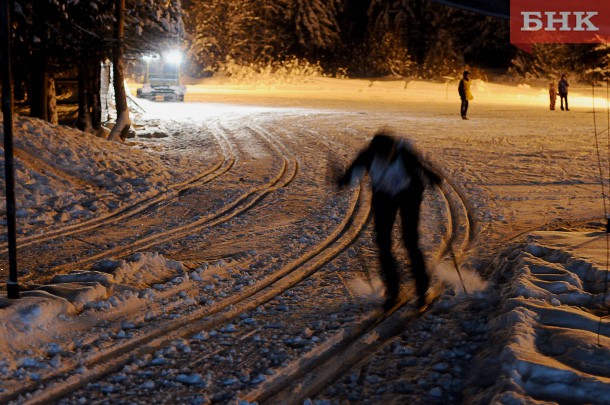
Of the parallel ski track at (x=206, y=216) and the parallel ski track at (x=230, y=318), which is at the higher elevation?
the parallel ski track at (x=206, y=216)

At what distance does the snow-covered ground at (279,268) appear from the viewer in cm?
523

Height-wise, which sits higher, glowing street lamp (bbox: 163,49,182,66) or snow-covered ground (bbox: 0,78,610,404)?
glowing street lamp (bbox: 163,49,182,66)

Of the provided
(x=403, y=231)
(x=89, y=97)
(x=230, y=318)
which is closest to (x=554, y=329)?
(x=403, y=231)

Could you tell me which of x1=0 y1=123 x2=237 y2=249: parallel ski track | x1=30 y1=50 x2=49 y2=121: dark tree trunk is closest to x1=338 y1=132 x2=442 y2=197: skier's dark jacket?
x1=0 y1=123 x2=237 y2=249: parallel ski track

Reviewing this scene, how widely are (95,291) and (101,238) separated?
3.04 metres

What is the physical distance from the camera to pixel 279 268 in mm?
8188

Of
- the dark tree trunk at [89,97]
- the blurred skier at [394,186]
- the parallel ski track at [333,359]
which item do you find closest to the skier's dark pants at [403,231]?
the blurred skier at [394,186]

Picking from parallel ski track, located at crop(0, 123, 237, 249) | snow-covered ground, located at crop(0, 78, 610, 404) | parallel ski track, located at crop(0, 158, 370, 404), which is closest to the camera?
parallel ski track, located at crop(0, 158, 370, 404)

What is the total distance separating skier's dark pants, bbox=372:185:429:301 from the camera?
734 centimetres

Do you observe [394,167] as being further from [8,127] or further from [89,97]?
[89,97]

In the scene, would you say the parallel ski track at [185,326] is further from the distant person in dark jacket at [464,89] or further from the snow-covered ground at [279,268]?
the distant person in dark jacket at [464,89]

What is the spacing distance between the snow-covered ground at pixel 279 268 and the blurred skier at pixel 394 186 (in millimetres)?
402

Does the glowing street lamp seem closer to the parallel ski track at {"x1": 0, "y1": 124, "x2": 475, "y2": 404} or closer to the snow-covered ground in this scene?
the snow-covered ground

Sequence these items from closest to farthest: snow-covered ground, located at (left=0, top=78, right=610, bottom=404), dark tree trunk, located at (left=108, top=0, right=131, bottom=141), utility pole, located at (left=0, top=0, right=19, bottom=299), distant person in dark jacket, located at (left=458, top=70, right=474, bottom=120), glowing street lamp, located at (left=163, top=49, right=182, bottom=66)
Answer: snow-covered ground, located at (left=0, top=78, right=610, bottom=404) → utility pole, located at (left=0, top=0, right=19, bottom=299) → dark tree trunk, located at (left=108, top=0, right=131, bottom=141) → distant person in dark jacket, located at (left=458, top=70, right=474, bottom=120) → glowing street lamp, located at (left=163, top=49, right=182, bottom=66)
